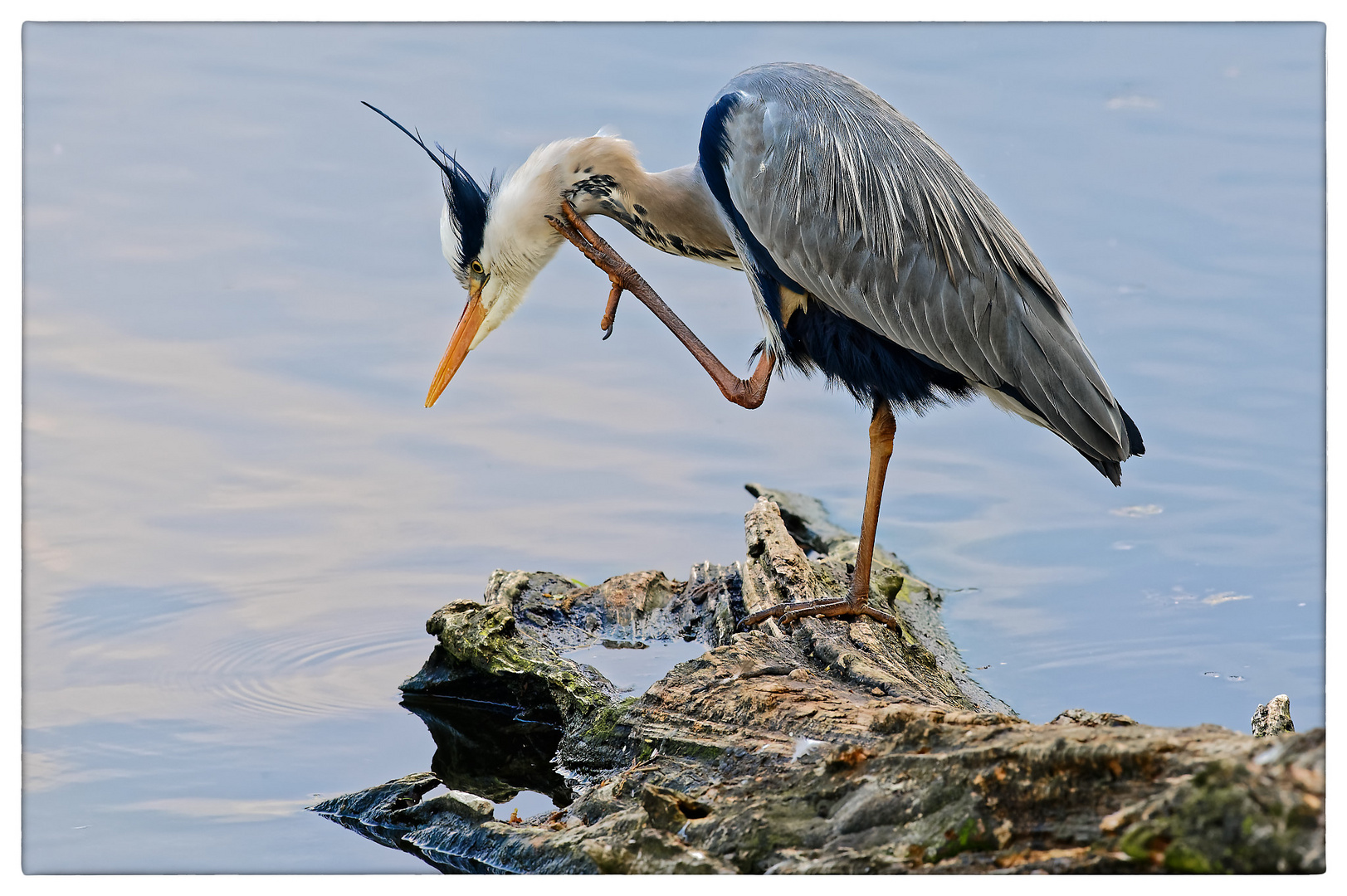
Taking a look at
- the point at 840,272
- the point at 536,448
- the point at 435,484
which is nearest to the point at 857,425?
the point at 536,448

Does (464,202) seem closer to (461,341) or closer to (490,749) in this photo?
(461,341)

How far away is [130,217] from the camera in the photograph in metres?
5.75

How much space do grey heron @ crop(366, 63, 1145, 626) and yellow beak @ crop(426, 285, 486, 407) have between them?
46 centimetres

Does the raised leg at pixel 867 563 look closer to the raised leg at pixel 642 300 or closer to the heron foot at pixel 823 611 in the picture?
the heron foot at pixel 823 611

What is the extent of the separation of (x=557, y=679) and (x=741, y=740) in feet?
3.13

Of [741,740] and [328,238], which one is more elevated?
[328,238]

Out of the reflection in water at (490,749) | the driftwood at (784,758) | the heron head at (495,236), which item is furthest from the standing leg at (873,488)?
the heron head at (495,236)

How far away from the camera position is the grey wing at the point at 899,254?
3762 millimetres

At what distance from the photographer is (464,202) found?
13.8 feet

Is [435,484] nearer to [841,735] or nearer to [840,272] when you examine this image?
[840,272]

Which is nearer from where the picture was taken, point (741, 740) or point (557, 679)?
point (741, 740)

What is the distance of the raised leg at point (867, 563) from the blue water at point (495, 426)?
67cm

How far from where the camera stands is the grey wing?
3.76 meters

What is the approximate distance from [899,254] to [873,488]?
69 cm
